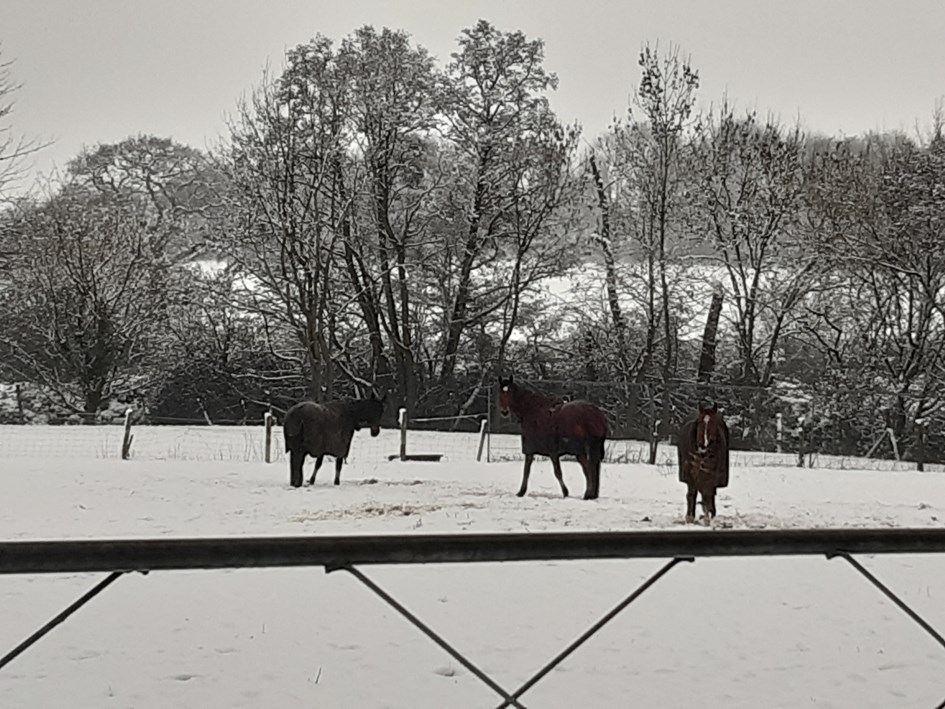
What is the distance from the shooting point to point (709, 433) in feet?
29.1

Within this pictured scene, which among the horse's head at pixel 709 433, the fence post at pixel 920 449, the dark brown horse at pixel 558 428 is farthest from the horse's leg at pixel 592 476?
the fence post at pixel 920 449

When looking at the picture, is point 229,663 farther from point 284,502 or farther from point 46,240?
point 46,240

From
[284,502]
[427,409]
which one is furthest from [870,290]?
[284,502]

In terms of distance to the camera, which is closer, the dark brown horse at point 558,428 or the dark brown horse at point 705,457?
the dark brown horse at point 705,457

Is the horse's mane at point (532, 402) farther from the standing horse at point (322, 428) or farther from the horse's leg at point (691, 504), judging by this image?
the horse's leg at point (691, 504)

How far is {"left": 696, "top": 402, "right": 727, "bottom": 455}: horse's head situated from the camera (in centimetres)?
883

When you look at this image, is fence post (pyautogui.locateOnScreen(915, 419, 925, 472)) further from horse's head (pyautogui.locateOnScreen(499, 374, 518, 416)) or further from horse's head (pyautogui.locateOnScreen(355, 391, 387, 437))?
horse's head (pyautogui.locateOnScreen(355, 391, 387, 437))

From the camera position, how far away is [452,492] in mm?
11484

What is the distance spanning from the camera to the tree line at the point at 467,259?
2445 cm

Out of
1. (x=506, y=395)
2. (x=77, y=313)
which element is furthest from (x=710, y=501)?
(x=77, y=313)

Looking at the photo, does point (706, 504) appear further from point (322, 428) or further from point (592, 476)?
point (322, 428)

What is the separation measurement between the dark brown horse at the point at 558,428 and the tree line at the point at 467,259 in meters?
13.3

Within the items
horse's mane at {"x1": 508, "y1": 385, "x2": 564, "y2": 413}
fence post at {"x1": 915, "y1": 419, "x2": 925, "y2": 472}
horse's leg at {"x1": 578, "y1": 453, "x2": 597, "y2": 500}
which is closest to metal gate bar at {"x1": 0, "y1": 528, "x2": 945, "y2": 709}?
horse's mane at {"x1": 508, "y1": 385, "x2": 564, "y2": 413}

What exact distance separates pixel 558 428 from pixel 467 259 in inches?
603
